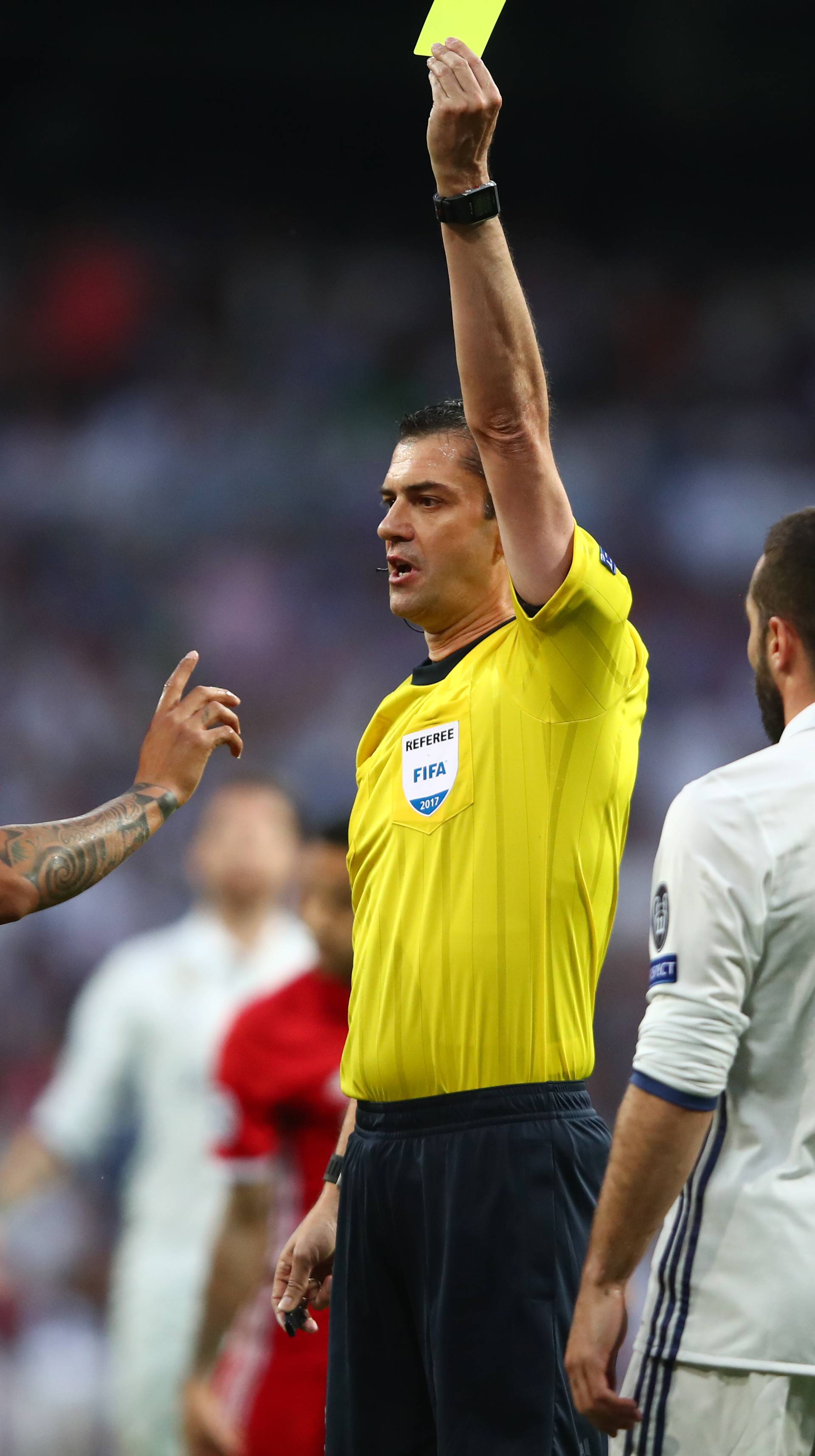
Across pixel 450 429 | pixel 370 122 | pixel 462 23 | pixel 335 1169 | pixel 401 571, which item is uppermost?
A: pixel 370 122

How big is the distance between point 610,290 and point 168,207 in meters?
2.15

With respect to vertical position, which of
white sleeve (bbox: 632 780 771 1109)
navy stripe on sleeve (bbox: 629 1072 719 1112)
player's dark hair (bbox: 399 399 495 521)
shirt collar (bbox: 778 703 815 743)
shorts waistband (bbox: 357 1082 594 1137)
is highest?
player's dark hair (bbox: 399 399 495 521)

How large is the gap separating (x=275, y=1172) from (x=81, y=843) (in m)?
1.64

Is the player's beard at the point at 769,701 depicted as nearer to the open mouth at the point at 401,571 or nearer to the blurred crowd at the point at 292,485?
the open mouth at the point at 401,571

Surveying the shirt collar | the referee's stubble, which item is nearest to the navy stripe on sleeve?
the shirt collar

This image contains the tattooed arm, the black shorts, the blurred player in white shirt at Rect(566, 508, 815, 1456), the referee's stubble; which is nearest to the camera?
the blurred player in white shirt at Rect(566, 508, 815, 1456)

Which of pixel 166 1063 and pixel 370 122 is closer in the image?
pixel 166 1063

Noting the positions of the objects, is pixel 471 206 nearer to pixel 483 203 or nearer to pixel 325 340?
pixel 483 203

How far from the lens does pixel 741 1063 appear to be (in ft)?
5.33

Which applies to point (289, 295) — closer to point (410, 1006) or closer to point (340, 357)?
point (340, 357)

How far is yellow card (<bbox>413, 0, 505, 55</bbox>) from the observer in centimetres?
200

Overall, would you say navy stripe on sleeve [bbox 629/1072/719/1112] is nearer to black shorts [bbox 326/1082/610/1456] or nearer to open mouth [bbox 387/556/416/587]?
black shorts [bbox 326/1082/610/1456]

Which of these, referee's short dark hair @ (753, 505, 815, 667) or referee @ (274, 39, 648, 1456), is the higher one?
referee's short dark hair @ (753, 505, 815, 667)

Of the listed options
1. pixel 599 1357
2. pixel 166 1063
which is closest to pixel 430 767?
pixel 599 1357
